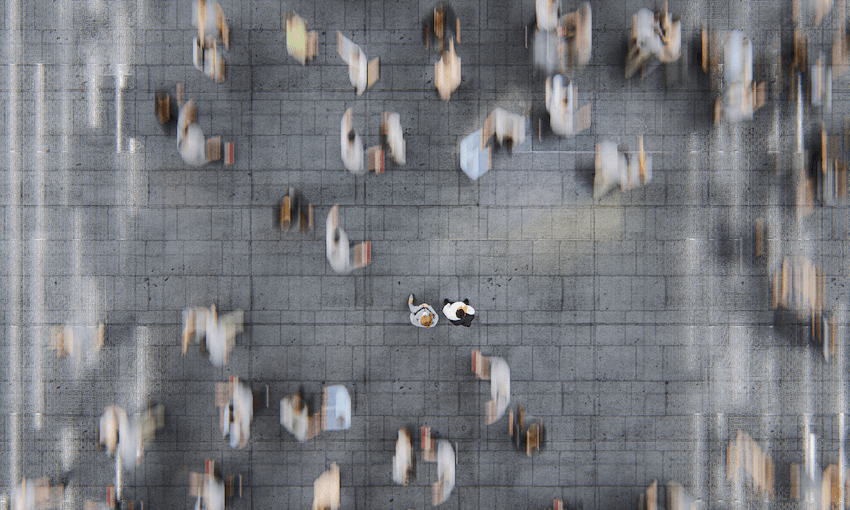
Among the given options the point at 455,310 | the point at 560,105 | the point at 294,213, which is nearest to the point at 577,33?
the point at 560,105

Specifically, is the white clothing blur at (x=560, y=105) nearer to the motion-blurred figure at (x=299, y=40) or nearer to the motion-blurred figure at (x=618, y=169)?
the motion-blurred figure at (x=618, y=169)

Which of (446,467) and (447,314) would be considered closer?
(447,314)

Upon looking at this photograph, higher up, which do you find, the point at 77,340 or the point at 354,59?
the point at 354,59

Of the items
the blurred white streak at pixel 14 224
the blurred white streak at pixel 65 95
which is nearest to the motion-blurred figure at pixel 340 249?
the blurred white streak at pixel 65 95

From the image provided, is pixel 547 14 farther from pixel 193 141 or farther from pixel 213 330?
pixel 213 330

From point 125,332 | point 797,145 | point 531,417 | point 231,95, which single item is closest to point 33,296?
point 125,332

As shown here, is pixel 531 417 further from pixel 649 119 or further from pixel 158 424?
pixel 158 424
